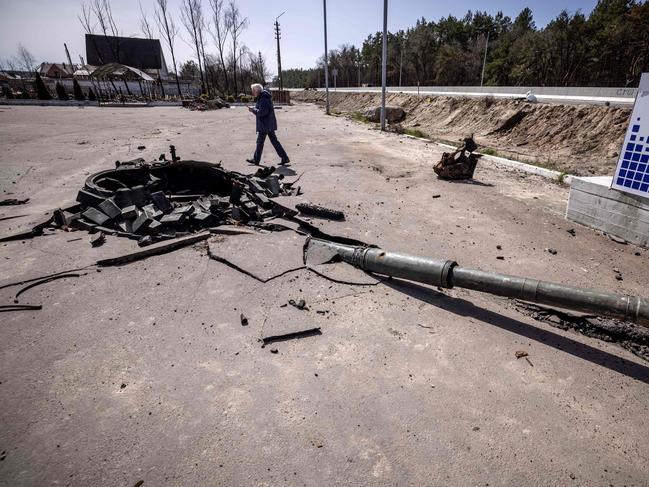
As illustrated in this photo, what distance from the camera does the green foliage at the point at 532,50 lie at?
32.6 meters

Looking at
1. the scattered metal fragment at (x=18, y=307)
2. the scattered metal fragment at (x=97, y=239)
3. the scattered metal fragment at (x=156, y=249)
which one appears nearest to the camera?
the scattered metal fragment at (x=18, y=307)

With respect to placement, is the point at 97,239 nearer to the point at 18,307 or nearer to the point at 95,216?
the point at 95,216

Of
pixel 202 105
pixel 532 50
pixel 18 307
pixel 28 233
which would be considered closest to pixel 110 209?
pixel 28 233

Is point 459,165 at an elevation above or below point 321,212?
above

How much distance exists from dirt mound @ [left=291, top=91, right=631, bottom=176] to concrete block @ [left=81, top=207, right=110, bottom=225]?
425 inches

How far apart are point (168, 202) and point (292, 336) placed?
12.2ft

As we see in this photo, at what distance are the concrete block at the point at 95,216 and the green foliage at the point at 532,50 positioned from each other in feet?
130

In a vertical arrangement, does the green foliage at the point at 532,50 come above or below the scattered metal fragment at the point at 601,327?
above

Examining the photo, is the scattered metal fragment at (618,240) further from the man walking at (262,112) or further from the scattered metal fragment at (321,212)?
the man walking at (262,112)

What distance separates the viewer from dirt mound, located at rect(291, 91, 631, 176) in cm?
1170

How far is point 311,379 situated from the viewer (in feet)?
8.51

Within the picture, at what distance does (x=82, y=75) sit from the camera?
4734 cm

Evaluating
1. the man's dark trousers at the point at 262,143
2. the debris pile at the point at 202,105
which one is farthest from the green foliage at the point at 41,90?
the man's dark trousers at the point at 262,143

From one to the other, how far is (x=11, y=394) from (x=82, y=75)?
6003cm
